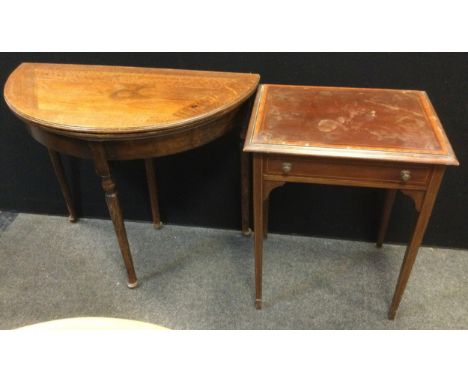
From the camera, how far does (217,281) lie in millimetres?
1661

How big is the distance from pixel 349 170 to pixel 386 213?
0.59 metres

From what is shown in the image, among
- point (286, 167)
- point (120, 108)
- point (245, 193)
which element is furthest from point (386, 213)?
point (120, 108)

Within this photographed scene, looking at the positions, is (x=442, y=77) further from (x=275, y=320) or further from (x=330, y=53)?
(x=275, y=320)

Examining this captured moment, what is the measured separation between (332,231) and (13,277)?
1299 millimetres

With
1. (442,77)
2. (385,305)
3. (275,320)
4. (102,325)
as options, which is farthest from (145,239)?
(442,77)

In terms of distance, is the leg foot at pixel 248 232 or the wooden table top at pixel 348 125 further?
the leg foot at pixel 248 232

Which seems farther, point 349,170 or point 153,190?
point 153,190

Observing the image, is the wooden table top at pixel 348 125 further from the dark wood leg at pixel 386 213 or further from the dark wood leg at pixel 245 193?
the dark wood leg at pixel 386 213

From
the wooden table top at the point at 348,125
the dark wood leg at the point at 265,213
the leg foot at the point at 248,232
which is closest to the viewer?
the wooden table top at the point at 348,125

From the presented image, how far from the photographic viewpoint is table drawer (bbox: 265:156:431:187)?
1118 mm

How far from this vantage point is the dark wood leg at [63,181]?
1.74 metres

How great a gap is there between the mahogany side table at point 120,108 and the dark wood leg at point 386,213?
2.18ft

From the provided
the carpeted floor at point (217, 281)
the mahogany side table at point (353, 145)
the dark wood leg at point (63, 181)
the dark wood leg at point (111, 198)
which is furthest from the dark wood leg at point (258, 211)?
the dark wood leg at point (63, 181)

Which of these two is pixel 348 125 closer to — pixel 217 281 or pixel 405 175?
pixel 405 175
